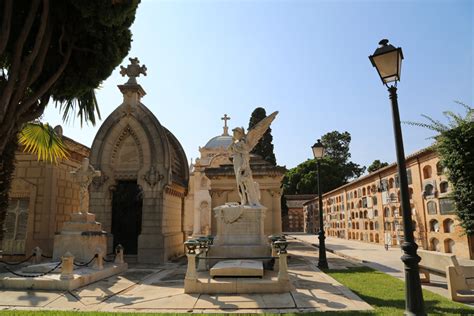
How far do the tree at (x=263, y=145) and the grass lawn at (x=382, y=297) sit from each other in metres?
18.8

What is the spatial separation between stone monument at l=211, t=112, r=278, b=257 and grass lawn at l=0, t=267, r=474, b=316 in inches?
103

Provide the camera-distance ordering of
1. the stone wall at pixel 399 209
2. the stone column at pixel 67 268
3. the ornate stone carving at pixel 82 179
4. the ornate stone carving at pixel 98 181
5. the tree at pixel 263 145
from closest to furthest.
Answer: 1. the stone column at pixel 67 268
2. the ornate stone carving at pixel 82 179
3. the ornate stone carving at pixel 98 181
4. the stone wall at pixel 399 209
5. the tree at pixel 263 145

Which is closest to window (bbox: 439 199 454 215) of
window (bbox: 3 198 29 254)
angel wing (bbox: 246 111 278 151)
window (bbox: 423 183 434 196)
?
window (bbox: 423 183 434 196)

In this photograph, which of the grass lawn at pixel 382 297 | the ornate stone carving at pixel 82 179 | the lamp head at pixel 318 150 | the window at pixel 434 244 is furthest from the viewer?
the window at pixel 434 244

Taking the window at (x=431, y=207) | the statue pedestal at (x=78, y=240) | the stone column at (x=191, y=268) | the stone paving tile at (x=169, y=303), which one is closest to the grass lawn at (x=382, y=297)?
the stone paving tile at (x=169, y=303)

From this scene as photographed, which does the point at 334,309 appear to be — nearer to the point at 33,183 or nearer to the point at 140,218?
the point at 140,218

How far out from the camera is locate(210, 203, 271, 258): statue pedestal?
9.91 metres

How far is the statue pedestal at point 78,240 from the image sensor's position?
10.5 meters

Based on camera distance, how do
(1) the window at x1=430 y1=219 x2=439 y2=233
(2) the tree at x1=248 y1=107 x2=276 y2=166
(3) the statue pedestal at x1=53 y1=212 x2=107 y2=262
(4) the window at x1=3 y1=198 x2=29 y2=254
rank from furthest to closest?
1. (2) the tree at x1=248 y1=107 x2=276 y2=166
2. (1) the window at x1=430 y1=219 x2=439 y2=233
3. (4) the window at x1=3 y1=198 x2=29 y2=254
4. (3) the statue pedestal at x1=53 y1=212 x2=107 y2=262

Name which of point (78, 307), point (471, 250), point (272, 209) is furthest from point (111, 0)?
point (471, 250)

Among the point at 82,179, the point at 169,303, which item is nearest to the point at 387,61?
the point at 169,303

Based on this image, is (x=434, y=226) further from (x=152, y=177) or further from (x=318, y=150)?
(x=152, y=177)

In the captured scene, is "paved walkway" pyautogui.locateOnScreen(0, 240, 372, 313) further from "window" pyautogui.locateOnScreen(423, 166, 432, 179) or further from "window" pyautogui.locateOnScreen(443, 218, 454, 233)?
"window" pyautogui.locateOnScreen(423, 166, 432, 179)

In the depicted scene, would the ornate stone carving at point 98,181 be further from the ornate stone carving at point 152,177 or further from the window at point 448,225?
the window at point 448,225
